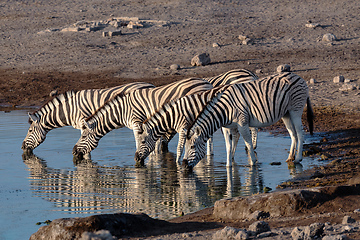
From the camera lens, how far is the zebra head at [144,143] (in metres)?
11.0

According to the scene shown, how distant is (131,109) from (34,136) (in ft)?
8.48

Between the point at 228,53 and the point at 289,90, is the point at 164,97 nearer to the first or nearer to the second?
the point at 289,90

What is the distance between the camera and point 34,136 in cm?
1302

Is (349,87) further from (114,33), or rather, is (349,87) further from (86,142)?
(114,33)

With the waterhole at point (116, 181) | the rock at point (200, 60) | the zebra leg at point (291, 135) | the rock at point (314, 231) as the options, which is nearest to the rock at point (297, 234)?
the rock at point (314, 231)

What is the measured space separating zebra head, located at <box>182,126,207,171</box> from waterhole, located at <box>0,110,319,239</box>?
0.20 m

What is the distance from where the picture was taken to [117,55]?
2202cm

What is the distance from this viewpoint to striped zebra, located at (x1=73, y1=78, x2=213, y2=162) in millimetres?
11742

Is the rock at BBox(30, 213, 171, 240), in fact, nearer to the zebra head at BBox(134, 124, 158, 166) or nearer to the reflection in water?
the reflection in water

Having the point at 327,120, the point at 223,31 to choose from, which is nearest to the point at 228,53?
the point at 223,31

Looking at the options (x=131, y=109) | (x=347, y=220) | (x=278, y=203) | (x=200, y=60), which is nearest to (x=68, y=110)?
(x=131, y=109)

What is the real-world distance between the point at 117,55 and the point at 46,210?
14457mm

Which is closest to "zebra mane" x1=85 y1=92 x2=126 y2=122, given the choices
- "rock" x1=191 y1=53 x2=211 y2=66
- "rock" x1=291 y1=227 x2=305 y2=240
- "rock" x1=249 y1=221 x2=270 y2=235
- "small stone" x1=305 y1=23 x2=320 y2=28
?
"rock" x1=249 y1=221 x2=270 y2=235

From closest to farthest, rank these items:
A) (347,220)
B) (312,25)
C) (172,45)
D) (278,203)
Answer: (347,220) → (278,203) → (172,45) → (312,25)
